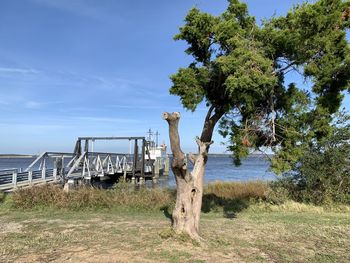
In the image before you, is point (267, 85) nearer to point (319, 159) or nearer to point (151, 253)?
point (151, 253)

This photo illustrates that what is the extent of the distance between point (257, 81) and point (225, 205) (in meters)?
8.13

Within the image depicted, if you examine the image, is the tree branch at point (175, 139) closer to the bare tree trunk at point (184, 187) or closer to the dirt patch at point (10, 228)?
the bare tree trunk at point (184, 187)

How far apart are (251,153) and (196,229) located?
230cm

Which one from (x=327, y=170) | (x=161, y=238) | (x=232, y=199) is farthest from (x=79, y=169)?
(x=161, y=238)

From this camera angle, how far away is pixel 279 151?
9383 mm

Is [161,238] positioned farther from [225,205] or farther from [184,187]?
[225,205]

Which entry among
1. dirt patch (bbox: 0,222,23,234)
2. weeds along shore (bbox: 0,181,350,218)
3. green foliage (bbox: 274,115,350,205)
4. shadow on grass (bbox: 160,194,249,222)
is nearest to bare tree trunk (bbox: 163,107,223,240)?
shadow on grass (bbox: 160,194,249,222)

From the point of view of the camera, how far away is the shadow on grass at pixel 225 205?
1366 centimetres

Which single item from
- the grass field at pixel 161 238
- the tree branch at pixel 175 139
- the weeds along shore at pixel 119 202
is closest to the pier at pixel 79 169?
the weeds along shore at pixel 119 202

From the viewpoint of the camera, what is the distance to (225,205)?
1498 cm

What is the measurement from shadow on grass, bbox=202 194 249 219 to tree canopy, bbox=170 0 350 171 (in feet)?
13.0

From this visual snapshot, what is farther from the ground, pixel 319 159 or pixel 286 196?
pixel 319 159

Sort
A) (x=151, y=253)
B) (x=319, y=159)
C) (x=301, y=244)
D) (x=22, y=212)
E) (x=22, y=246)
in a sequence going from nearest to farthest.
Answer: (x=151, y=253) → (x=22, y=246) → (x=301, y=244) → (x=22, y=212) → (x=319, y=159)

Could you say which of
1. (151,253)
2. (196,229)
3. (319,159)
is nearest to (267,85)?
(196,229)
